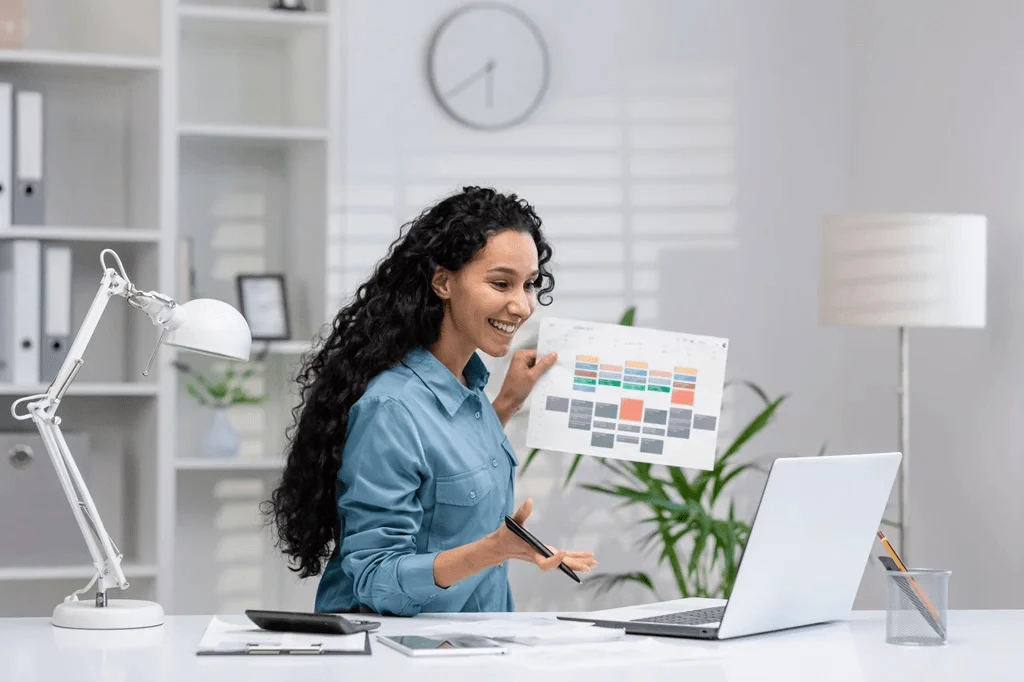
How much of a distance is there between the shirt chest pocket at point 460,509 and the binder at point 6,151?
167 cm

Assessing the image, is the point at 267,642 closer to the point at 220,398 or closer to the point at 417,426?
the point at 417,426

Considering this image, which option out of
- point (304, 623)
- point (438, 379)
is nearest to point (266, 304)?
point (438, 379)

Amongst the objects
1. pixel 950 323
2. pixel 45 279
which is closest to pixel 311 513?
pixel 45 279

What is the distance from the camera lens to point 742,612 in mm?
1687

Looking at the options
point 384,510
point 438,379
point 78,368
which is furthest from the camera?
point 438,379

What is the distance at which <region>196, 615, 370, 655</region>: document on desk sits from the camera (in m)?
1.58

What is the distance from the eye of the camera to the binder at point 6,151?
316 centimetres

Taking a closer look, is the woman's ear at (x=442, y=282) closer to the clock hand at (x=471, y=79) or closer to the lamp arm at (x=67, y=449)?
the lamp arm at (x=67, y=449)

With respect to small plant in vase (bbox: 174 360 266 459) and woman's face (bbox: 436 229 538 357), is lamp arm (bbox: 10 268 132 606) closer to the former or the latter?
woman's face (bbox: 436 229 538 357)

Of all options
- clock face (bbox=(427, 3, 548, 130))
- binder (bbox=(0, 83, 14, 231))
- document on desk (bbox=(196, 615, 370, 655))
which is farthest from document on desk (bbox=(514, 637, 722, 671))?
clock face (bbox=(427, 3, 548, 130))

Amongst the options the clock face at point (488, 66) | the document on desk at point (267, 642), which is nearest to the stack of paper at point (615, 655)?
the document on desk at point (267, 642)

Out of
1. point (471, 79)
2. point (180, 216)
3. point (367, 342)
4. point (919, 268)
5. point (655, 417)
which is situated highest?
point (471, 79)

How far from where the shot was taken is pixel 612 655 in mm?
1598

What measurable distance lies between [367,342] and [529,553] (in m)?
0.54
